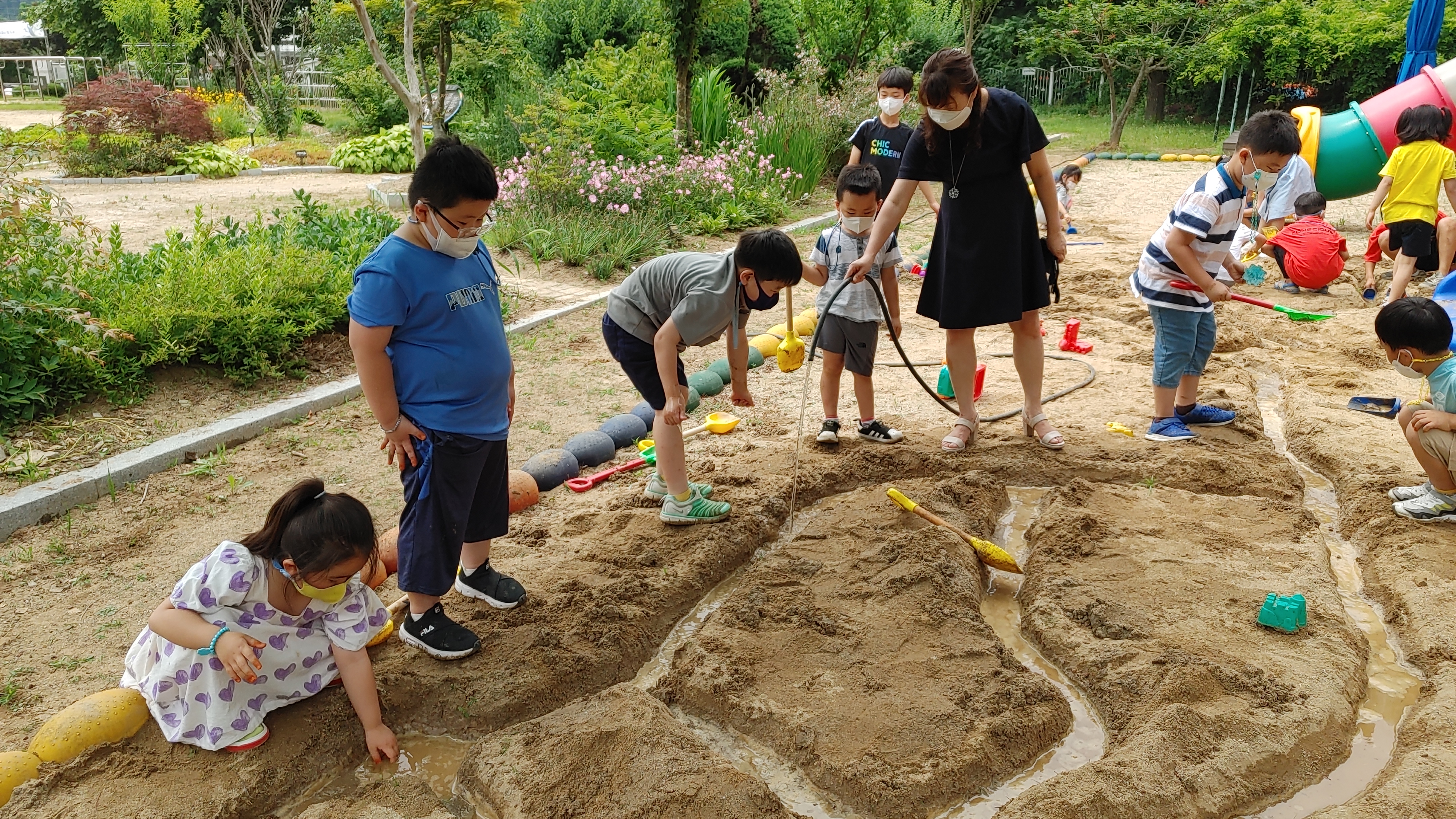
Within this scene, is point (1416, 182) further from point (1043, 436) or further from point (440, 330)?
point (440, 330)

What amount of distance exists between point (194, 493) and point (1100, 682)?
3779mm

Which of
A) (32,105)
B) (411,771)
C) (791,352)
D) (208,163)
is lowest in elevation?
(411,771)

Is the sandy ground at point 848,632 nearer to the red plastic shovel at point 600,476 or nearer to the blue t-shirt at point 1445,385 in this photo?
the red plastic shovel at point 600,476

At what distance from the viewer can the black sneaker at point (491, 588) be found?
3500 millimetres

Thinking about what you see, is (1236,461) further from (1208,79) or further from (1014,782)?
(1208,79)

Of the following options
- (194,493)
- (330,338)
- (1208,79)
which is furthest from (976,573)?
(1208,79)

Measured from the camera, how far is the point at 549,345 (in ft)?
Result: 21.9

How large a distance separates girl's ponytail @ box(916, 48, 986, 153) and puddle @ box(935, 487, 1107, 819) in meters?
1.70

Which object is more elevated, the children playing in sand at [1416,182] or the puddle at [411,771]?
the children playing in sand at [1416,182]

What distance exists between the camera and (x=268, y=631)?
109 inches

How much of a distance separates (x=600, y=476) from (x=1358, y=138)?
949cm

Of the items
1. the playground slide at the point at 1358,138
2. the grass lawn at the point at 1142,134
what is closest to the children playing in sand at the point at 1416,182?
the playground slide at the point at 1358,138

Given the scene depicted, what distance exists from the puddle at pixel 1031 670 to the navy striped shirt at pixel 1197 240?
1.22m

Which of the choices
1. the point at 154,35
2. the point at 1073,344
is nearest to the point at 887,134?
the point at 1073,344
